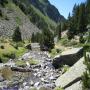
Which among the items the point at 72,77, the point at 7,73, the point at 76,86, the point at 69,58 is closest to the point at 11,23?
the point at 7,73

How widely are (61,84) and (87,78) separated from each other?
8602 millimetres

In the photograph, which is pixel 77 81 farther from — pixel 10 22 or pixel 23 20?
pixel 23 20

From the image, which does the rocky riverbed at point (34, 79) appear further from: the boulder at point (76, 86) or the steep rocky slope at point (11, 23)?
the steep rocky slope at point (11, 23)

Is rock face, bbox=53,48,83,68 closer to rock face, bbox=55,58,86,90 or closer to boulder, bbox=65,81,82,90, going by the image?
rock face, bbox=55,58,86,90

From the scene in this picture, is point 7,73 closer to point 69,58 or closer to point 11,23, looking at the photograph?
point 69,58

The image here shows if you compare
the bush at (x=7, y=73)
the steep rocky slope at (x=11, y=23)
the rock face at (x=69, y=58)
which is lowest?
the steep rocky slope at (x=11, y=23)

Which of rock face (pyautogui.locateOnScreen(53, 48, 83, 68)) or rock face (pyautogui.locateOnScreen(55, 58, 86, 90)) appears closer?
rock face (pyautogui.locateOnScreen(55, 58, 86, 90))

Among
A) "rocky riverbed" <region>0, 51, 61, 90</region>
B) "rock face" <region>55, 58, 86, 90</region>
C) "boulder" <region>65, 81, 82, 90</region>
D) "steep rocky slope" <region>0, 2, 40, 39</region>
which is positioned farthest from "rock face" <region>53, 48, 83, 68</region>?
Result: "steep rocky slope" <region>0, 2, 40, 39</region>

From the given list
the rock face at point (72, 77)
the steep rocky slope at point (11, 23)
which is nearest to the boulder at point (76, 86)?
the rock face at point (72, 77)

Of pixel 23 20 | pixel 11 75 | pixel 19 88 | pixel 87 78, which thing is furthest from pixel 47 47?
pixel 23 20

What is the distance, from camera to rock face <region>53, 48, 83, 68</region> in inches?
1641

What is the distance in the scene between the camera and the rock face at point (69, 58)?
4167 centimetres

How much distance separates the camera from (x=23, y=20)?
192500 mm

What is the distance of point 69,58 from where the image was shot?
4275 centimetres
